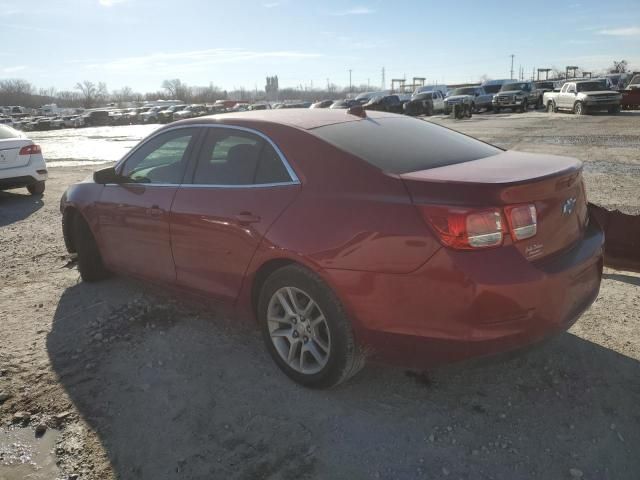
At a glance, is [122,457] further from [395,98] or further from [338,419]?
[395,98]

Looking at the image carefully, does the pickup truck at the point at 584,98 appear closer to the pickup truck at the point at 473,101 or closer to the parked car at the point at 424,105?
the pickup truck at the point at 473,101

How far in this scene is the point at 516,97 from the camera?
3534 cm

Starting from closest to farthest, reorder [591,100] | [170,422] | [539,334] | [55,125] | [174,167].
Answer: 1. [539,334]
2. [170,422]
3. [174,167]
4. [591,100]
5. [55,125]

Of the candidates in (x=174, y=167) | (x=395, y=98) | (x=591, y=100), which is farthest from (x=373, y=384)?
(x=395, y=98)

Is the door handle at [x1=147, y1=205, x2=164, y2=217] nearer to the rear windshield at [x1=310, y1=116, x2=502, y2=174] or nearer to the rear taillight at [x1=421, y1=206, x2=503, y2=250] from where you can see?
the rear windshield at [x1=310, y1=116, x2=502, y2=174]

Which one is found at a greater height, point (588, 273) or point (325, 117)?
point (325, 117)

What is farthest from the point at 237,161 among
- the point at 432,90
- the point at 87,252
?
the point at 432,90

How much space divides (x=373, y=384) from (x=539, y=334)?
104cm

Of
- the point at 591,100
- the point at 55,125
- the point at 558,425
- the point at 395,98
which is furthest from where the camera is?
the point at 55,125

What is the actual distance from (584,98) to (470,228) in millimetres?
29595

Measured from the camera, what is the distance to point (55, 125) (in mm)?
51281

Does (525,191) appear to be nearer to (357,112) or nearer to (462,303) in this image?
(462,303)

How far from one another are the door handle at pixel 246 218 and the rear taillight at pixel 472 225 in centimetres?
106

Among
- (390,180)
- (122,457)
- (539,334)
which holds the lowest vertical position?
(122,457)
